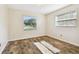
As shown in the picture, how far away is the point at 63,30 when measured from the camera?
1.75 m

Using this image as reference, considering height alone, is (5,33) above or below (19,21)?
below

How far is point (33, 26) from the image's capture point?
1796 millimetres

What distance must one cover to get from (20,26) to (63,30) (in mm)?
807

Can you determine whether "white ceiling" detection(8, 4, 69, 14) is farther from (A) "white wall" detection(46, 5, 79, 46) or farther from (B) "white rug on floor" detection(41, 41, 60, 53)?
(B) "white rug on floor" detection(41, 41, 60, 53)

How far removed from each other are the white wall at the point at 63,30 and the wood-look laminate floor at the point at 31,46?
0.09 metres

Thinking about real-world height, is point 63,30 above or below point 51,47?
above

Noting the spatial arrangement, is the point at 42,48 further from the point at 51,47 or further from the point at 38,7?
the point at 38,7

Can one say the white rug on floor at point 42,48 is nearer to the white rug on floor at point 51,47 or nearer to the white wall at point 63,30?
the white rug on floor at point 51,47

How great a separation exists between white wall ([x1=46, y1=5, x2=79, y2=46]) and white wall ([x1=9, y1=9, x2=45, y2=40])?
140mm

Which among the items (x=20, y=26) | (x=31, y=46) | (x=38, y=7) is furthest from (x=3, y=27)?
(x=38, y=7)

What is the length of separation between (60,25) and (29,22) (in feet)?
1.94


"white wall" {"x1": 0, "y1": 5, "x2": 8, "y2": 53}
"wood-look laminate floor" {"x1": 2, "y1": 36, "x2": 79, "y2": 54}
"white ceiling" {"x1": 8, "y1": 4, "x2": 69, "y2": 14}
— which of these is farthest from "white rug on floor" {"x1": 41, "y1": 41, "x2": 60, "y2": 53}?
"white wall" {"x1": 0, "y1": 5, "x2": 8, "y2": 53}
